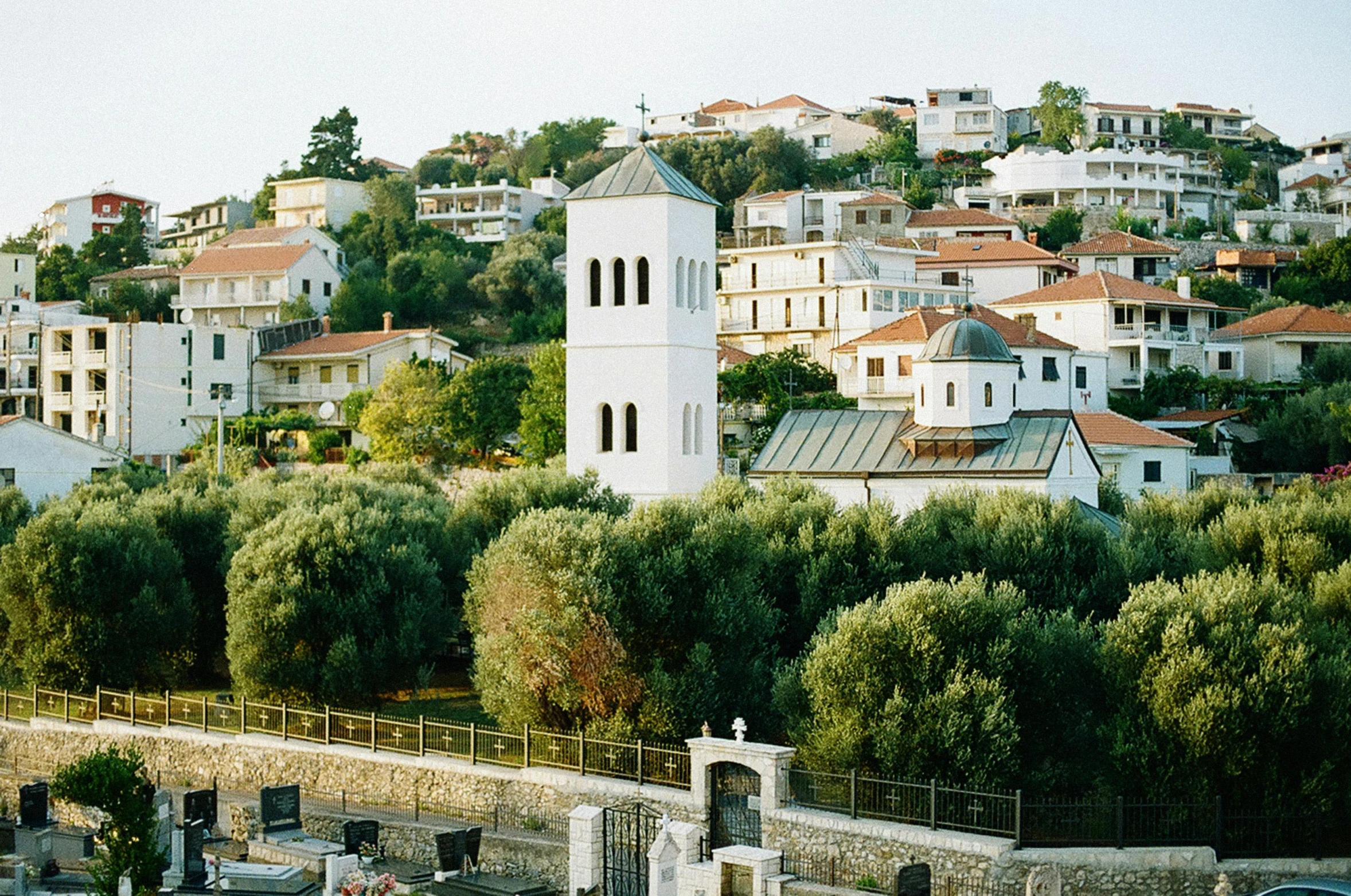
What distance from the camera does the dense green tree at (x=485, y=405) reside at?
5884 cm

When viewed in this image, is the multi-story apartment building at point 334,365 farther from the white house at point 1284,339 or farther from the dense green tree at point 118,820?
the dense green tree at point 118,820

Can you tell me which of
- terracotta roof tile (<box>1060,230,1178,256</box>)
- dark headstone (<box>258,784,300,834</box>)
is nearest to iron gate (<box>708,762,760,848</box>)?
dark headstone (<box>258,784,300,834</box>)

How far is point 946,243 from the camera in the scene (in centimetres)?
8181

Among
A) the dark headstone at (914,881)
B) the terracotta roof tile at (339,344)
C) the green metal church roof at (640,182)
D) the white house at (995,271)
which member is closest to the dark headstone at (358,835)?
the dark headstone at (914,881)

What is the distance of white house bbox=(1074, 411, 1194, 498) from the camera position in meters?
55.5

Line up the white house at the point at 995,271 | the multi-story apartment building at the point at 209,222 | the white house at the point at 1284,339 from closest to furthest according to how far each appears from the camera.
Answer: the white house at the point at 1284,339 < the white house at the point at 995,271 < the multi-story apartment building at the point at 209,222

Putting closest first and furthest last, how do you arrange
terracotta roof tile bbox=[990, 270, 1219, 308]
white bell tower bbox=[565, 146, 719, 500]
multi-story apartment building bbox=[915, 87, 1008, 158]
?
white bell tower bbox=[565, 146, 719, 500] < terracotta roof tile bbox=[990, 270, 1219, 308] < multi-story apartment building bbox=[915, 87, 1008, 158]

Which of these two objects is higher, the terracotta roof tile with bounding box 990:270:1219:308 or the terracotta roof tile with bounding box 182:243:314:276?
the terracotta roof tile with bounding box 182:243:314:276

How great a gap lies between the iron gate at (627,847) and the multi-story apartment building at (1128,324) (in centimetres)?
4648

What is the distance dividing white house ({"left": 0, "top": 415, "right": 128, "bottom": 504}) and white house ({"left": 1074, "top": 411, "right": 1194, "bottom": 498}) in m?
33.8

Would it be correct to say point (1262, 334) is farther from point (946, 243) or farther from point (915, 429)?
point (915, 429)

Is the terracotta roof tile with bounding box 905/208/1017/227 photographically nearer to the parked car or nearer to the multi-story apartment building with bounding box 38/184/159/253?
the multi-story apartment building with bounding box 38/184/159/253

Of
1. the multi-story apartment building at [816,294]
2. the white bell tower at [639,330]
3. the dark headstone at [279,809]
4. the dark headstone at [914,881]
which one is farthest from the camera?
the multi-story apartment building at [816,294]

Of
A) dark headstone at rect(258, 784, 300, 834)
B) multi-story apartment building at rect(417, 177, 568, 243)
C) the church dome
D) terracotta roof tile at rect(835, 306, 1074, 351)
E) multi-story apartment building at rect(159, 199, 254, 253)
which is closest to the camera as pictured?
dark headstone at rect(258, 784, 300, 834)
